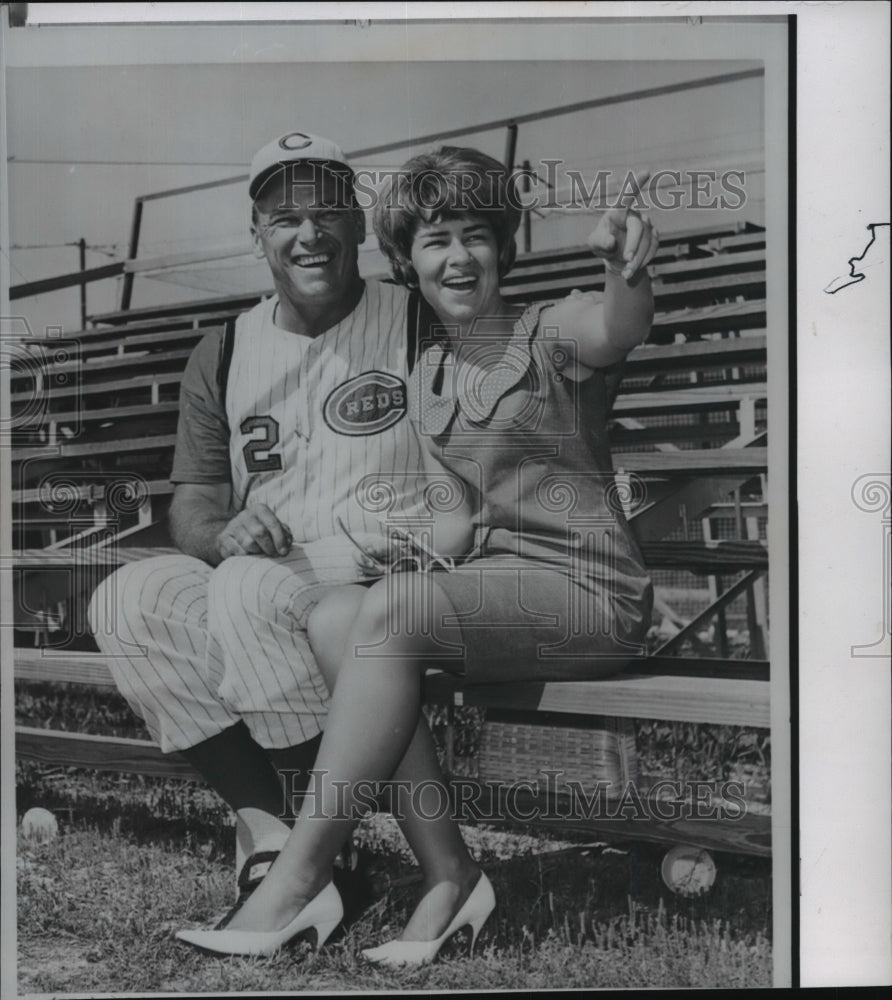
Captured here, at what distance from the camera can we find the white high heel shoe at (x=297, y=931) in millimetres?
3510

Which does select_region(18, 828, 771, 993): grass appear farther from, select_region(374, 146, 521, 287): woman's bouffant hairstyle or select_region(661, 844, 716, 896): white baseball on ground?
select_region(374, 146, 521, 287): woman's bouffant hairstyle

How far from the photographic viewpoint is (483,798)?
139 inches

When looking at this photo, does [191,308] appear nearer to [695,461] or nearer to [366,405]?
[366,405]

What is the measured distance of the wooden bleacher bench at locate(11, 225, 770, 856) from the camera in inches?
138

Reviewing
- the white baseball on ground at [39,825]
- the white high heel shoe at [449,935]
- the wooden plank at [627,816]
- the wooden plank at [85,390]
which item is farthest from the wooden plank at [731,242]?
the white baseball on ground at [39,825]

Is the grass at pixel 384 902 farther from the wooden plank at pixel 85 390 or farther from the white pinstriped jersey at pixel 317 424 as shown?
the wooden plank at pixel 85 390

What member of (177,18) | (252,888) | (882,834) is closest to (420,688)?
(252,888)

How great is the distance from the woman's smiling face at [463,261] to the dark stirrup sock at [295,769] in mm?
→ 1265

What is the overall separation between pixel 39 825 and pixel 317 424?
1395 mm

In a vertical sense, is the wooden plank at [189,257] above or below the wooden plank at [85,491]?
above

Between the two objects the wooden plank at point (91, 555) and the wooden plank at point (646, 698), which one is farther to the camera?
the wooden plank at point (91, 555)

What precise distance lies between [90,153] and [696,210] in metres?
1.70

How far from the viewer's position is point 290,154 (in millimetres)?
3553

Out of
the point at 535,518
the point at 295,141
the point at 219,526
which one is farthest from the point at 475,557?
the point at 295,141
